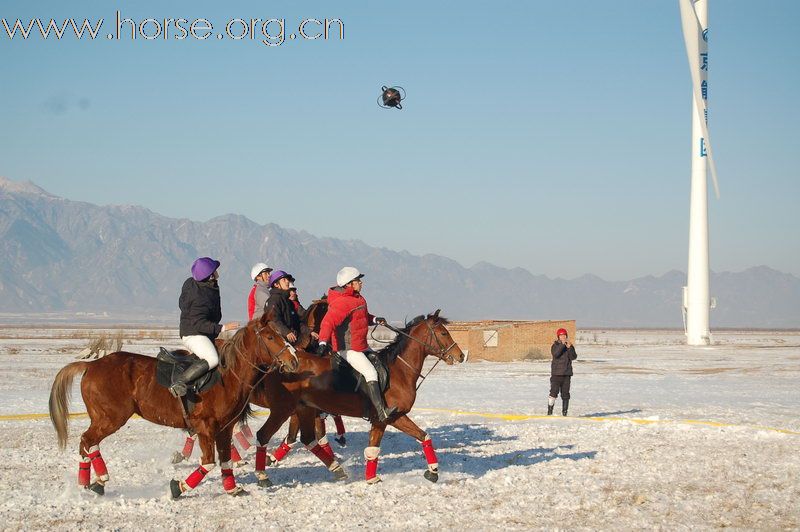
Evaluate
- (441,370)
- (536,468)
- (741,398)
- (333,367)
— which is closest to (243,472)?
(333,367)

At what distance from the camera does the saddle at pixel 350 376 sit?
1314cm

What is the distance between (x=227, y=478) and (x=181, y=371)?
145 cm

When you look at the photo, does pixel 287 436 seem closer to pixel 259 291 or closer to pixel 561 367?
pixel 259 291

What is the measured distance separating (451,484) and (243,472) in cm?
306

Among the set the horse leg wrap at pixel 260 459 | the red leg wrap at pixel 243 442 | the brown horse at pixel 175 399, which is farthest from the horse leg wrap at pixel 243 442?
the brown horse at pixel 175 399

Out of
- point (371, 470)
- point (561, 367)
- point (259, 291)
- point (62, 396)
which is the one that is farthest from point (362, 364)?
point (561, 367)

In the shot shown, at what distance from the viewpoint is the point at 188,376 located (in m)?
11.7

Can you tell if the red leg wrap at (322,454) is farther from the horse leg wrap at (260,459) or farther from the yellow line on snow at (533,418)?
the yellow line on snow at (533,418)

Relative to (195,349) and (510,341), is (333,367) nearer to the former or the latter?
(195,349)

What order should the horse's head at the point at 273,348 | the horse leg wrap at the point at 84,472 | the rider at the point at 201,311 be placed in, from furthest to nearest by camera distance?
the rider at the point at 201,311
the horse leg wrap at the point at 84,472
the horse's head at the point at 273,348

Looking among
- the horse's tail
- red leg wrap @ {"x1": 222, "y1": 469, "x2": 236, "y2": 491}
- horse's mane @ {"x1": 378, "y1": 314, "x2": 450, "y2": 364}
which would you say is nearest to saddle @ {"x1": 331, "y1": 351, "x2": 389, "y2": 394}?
horse's mane @ {"x1": 378, "y1": 314, "x2": 450, "y2": 364}

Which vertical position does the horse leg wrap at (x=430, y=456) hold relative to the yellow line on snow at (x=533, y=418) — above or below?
above

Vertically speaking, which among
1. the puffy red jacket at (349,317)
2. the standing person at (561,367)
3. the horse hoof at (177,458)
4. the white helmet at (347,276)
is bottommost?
the horse hoof at (177,458)

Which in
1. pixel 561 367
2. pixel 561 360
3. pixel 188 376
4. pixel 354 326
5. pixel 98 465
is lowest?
pixel 98 465
